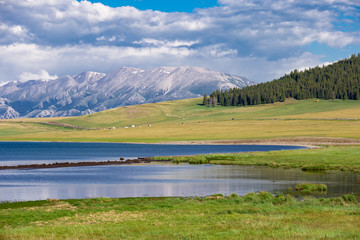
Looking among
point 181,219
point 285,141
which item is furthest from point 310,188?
point 285,141

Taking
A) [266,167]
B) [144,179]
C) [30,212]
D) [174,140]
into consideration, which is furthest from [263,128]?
[30,212]

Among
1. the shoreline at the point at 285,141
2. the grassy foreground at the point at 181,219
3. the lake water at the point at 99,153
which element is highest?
the grassy foreground at the point at 181,219

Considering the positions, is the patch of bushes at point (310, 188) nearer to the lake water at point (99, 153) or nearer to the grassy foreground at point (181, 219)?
the grassy foreground at point (181, 219)

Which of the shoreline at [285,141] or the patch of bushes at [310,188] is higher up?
the patch of bushes at [310,188]

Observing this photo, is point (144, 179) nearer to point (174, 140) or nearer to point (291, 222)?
point (291, 222)

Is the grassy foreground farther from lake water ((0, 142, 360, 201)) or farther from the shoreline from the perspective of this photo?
the shoreline

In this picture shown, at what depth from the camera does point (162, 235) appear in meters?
21.9

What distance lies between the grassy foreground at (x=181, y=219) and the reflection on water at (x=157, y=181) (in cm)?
807

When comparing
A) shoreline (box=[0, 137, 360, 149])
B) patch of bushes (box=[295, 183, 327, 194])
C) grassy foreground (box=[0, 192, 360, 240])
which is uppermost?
grassy foreground (box=[0, 192, 360, 240])

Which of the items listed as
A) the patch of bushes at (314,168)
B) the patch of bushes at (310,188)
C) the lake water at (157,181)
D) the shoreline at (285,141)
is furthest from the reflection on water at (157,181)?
the shoreline at (285,141)

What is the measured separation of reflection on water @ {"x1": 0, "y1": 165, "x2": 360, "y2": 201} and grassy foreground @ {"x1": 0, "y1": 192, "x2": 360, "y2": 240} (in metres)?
8.07

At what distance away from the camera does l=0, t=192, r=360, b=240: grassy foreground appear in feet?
72.1

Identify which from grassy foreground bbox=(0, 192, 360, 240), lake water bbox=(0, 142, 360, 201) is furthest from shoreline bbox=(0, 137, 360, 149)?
grassy foreground bbox=(0, 192, 360, 240)

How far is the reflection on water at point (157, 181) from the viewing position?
158 ft
